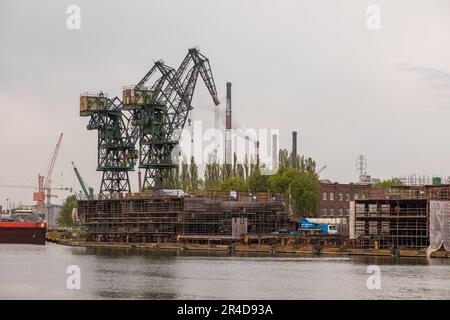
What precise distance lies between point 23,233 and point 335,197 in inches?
2441

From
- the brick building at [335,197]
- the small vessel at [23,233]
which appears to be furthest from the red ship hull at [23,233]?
the brick building at [335,197]

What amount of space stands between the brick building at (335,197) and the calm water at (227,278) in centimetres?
6355

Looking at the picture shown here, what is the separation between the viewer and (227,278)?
84.4m

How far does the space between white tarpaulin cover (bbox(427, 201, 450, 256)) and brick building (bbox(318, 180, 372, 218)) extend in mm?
62156

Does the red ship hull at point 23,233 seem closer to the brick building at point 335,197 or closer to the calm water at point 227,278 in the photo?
the brick building at point 335,197

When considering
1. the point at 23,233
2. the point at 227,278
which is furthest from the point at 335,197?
the point at 227,278

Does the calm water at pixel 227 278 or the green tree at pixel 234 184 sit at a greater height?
the green tree at pixel 234 184

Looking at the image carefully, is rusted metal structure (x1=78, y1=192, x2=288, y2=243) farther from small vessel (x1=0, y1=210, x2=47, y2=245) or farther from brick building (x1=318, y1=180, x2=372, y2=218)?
small vessel (x1=0, y1=210, x2=47, y2=245)

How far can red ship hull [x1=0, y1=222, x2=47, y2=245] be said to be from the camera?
19225cm

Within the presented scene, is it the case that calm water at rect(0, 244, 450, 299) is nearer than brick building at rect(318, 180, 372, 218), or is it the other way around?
calm water at rect(0, 244, 450, 299)

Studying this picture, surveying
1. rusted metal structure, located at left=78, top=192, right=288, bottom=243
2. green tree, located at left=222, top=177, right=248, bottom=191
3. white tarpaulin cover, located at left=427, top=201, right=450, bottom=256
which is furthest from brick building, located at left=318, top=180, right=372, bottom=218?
white tarpaulin cover, located at left=427, top=201, right=450, bottom=256

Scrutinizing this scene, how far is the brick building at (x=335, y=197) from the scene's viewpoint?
178 meters
